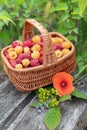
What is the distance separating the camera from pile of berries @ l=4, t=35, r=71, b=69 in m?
1.55

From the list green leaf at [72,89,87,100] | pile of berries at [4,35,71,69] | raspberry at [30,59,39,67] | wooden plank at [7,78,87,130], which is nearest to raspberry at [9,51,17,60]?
pile of berries at [4,35,71,69]

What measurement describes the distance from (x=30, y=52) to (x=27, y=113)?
0.30 m

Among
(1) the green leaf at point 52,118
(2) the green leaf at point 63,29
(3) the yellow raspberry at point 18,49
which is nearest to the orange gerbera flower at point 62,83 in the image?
(1) the green leaf at point 52,118

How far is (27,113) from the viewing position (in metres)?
1.50

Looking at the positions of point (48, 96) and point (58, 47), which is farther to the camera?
point (58, 47)

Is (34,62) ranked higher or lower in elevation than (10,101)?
higher

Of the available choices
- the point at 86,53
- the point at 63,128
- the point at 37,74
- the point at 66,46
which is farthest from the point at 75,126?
the point at 86,53

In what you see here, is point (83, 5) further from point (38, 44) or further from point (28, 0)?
point (28, 0)

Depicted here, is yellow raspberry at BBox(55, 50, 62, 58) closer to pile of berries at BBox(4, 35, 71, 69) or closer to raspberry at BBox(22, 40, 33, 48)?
pile of berries at BBox(4, 35, 71, 69)

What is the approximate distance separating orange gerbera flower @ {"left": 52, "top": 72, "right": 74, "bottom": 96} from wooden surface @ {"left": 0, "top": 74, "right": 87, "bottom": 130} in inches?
2.2

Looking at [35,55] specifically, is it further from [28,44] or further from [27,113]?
[27,113]

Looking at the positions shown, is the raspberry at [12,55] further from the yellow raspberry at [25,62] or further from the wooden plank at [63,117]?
the wooden plank at [63,117]

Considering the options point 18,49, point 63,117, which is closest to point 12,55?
point 18,49

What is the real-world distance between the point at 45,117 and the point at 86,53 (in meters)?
0.58
